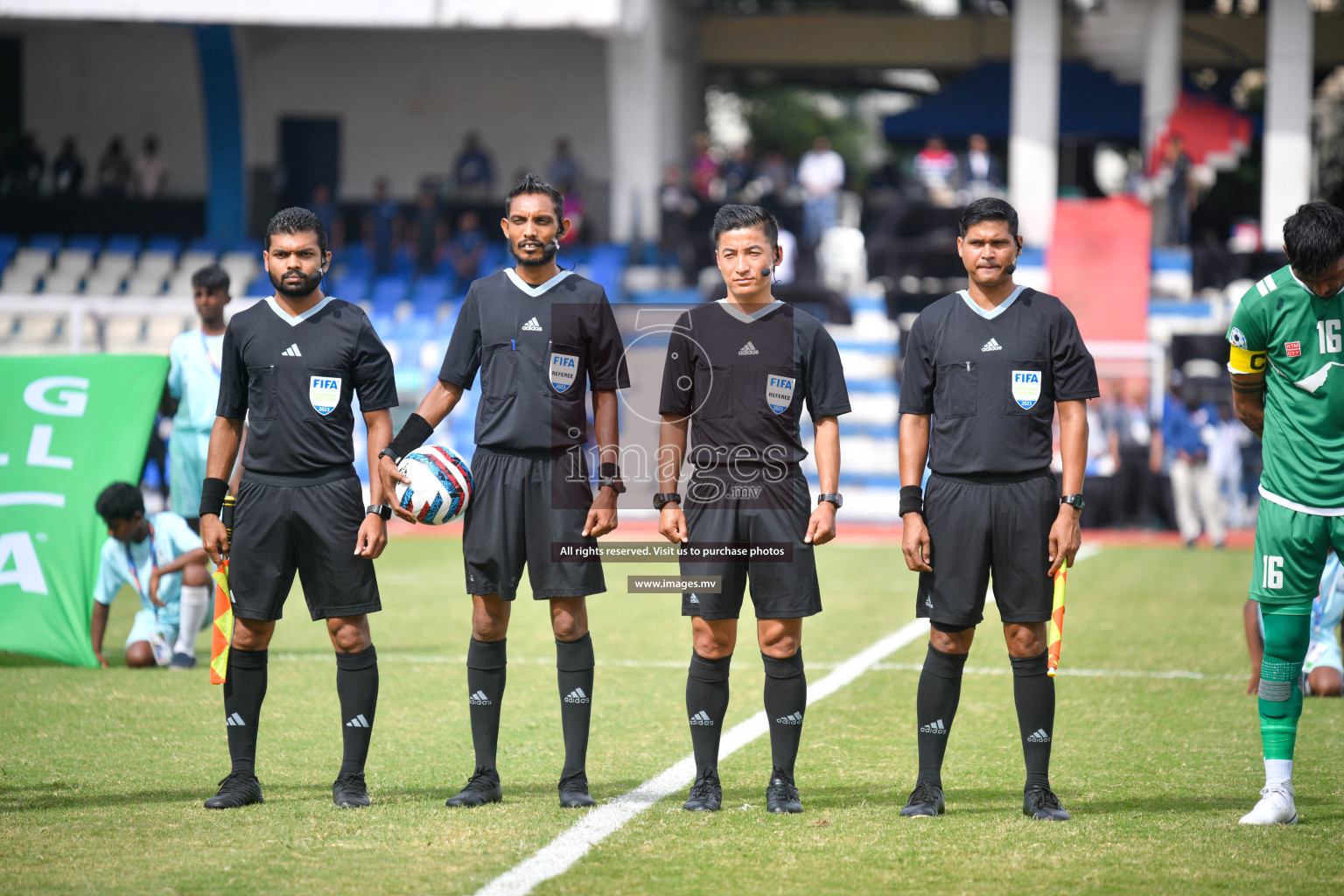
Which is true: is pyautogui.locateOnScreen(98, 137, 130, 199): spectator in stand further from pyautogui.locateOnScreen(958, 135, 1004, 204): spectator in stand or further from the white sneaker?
the white sneaker

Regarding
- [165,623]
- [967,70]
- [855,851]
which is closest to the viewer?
[855,851]

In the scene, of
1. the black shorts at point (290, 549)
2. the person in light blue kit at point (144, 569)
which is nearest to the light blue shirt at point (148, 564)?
the person in light blue kit at point (144, 569)

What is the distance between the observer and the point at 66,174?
27.5 m

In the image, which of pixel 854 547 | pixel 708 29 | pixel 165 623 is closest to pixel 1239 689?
pixel 165 623

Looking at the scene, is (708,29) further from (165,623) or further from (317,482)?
(317,482)

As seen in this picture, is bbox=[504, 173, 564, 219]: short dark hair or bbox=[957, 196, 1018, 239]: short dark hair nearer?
bbox=[957, 196, 1018, 239]: short dark hair

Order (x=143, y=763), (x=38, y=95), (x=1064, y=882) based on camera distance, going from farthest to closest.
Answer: (x=38, y=95), (x=143, y=763), (x=1064, y=882)

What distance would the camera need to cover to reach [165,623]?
8680 mm

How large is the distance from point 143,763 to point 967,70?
28.7m

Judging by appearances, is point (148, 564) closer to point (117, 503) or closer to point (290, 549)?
point (117, 503)

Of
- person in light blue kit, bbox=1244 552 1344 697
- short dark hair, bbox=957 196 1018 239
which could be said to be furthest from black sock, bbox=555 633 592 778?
person in light blue kit, bbox=1244 552 1344 697

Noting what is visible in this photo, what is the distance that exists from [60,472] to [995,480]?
19.7 feet

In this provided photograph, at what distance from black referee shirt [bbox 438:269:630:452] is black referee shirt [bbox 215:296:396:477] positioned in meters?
0.34

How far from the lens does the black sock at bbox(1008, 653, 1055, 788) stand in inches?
209
